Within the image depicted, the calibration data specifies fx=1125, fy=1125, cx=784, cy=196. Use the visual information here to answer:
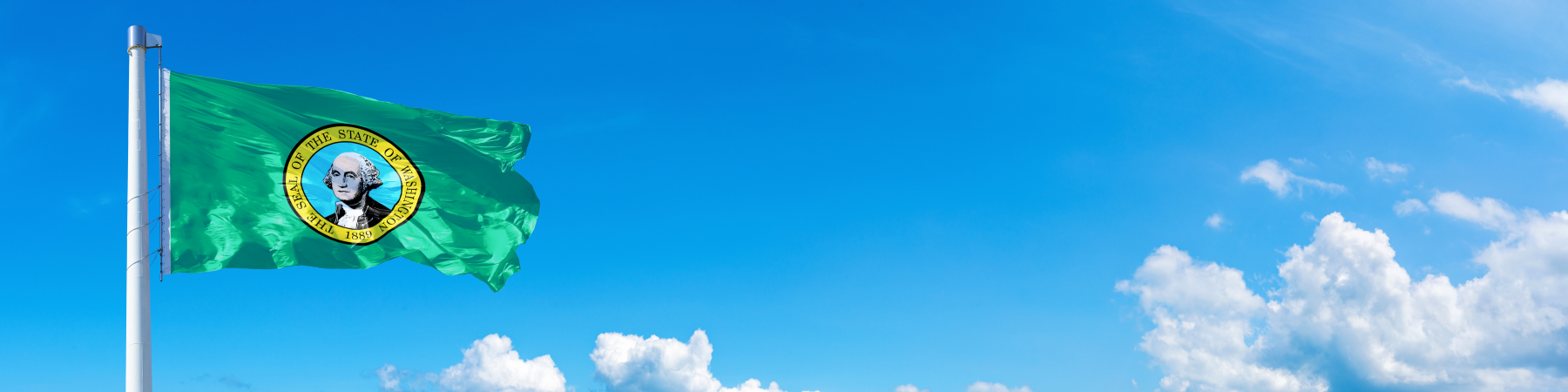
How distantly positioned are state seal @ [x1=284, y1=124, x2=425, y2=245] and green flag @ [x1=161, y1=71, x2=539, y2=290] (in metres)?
0.03

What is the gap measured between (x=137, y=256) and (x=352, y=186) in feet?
18.0

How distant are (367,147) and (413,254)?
9.09 feet

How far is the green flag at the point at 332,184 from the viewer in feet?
77.9

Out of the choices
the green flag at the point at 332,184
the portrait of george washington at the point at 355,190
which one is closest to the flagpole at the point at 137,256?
the green flag at the point at 332,184

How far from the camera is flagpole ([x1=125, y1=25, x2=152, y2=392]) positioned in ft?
70.0

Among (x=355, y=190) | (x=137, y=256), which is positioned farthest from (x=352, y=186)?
(x=137, y=256)

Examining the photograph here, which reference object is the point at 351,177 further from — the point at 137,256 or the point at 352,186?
the point at 137,256

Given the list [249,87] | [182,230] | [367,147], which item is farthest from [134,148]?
[367,147]

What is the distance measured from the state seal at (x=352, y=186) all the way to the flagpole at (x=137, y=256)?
3.63 meters

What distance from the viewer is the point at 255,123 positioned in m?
25.1

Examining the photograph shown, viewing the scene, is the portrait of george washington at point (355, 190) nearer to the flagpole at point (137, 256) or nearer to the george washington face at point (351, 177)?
the george washington face at point (351, 177)

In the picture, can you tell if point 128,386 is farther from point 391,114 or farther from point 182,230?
point 391,114

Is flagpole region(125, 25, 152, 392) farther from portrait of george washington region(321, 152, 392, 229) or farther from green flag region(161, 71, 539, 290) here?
portrait of george washington region(321, 152, 392, 229)

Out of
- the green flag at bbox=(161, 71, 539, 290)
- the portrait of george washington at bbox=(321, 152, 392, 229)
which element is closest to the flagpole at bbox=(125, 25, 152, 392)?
the green flag at bbox=(161, 71, 539, 290)
